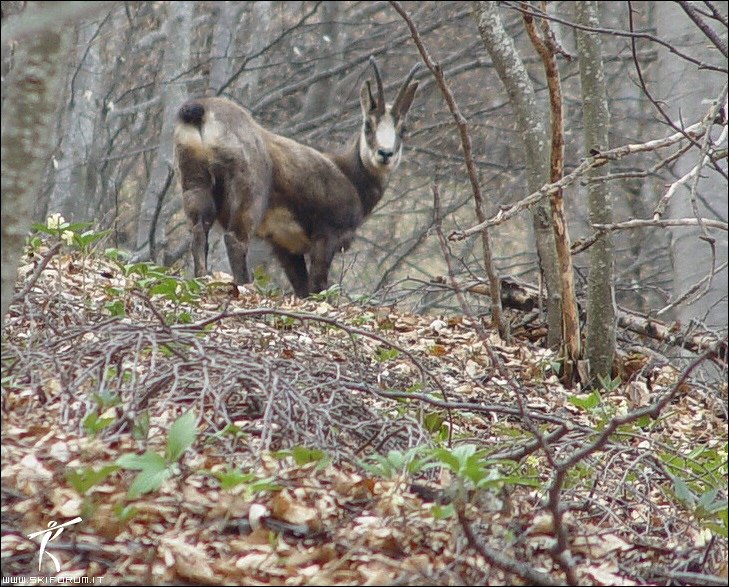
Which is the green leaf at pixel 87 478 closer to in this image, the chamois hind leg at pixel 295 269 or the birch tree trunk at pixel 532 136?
the birch tree trunk at pixel 532 136

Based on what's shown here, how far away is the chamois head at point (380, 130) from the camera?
11344 mm

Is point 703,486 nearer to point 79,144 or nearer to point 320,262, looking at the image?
point 320,262

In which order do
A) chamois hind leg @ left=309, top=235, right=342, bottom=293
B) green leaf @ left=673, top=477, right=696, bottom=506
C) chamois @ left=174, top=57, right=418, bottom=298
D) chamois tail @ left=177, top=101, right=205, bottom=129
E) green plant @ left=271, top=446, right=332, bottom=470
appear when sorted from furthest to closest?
chamois hind leg @ left=309, top=235, right=342, bottom=293
chamois @ left=174, top=57, right=418, bottom=298
chamois tail @ left=177, top=101, right=205, bottom=129
green leaf @ left=673, top=477, right=696, bottom=506
green plant @ left=271, top=446, right=332, bottom=470

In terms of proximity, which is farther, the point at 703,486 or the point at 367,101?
the point at 367,101

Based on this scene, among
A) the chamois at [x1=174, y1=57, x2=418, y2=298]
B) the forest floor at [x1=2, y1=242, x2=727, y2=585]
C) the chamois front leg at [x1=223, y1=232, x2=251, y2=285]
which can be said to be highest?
the chamois at [x1=174, y1=57, x2=418, y2=298]

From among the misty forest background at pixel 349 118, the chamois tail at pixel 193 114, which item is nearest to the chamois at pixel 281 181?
the chamois tail at pixel 193 114

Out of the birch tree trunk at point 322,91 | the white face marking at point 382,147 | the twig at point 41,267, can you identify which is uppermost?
the birch tree trunk at point 322,91

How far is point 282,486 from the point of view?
3.30 metres

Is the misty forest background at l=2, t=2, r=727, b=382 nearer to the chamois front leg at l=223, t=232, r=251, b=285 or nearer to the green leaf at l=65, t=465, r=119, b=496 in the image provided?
the chamois front leg at l=223, t=232, r=251, b=285

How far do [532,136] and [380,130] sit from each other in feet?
13.9

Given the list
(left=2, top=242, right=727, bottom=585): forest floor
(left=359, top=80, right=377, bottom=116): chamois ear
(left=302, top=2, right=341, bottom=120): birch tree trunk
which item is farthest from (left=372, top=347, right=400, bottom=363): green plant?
(left=302, top=2, right=341, bottom=120): birch tree trunk

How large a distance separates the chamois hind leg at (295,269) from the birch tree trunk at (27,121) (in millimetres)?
8433

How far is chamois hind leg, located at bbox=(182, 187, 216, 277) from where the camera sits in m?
9.19

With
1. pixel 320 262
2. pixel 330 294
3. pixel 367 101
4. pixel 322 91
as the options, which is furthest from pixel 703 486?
pixel 322 91
